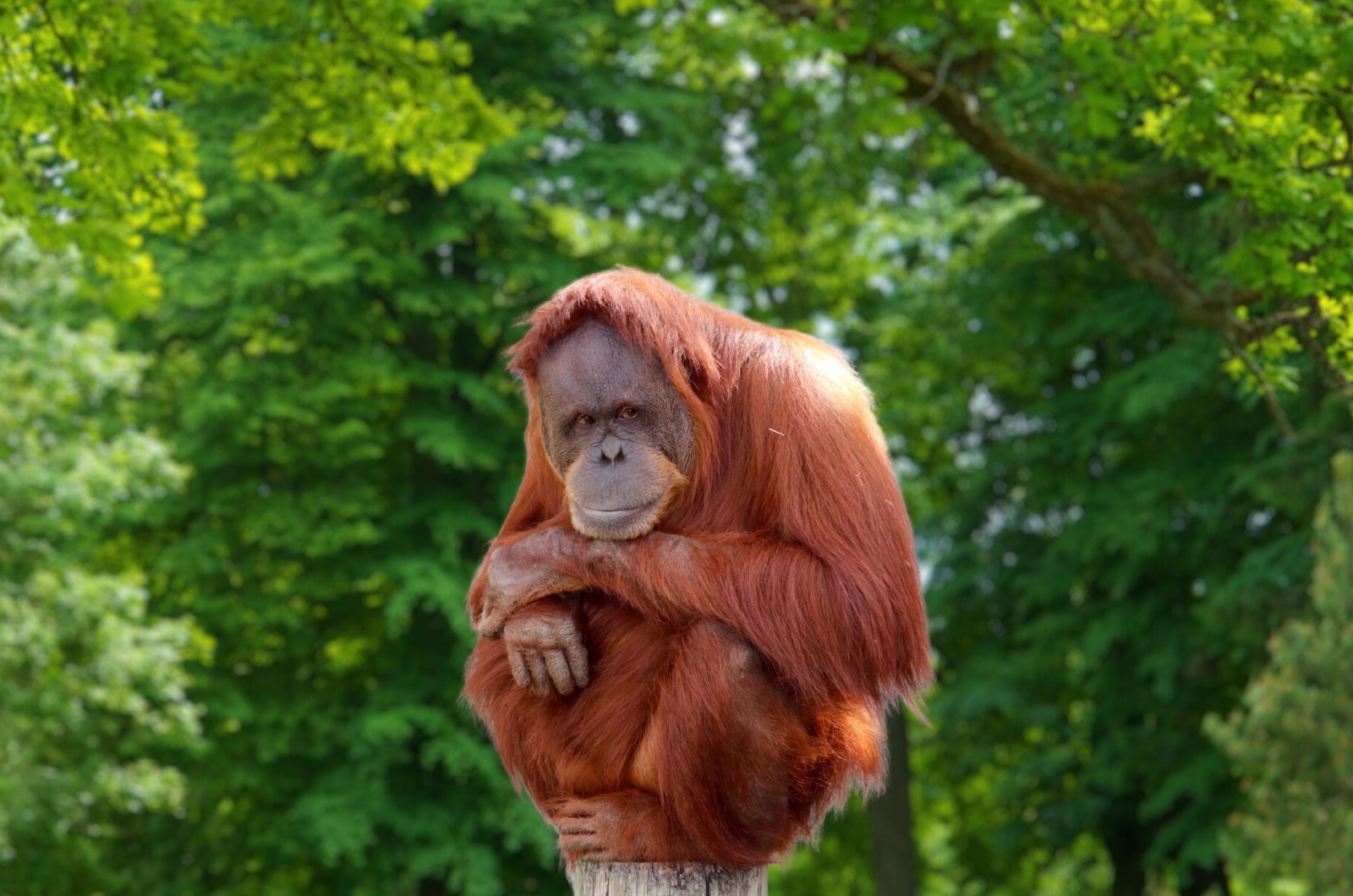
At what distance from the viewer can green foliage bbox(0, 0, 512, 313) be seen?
611 cm

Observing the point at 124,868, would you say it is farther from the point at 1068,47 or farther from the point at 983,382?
the point at 1068,47

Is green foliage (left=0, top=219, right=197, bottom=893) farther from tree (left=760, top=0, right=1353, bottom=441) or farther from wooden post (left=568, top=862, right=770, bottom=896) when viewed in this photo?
wooden post (left=568, top=862, right=770, bottom=896)

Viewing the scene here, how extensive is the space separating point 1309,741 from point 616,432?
913 cm

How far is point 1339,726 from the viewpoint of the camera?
11.3 m

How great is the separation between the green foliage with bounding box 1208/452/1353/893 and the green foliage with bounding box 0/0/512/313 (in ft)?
22.8

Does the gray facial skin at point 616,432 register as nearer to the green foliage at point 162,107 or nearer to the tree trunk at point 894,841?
the green foliage at point 162,107

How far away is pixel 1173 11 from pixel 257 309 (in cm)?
933

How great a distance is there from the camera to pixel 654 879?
402cm

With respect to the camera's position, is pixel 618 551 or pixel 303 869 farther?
pixel 303 869

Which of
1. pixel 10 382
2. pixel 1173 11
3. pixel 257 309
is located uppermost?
pixel 257 309

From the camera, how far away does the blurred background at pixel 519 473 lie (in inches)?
469

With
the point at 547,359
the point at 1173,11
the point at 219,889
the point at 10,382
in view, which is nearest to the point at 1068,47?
the point at 1173,11

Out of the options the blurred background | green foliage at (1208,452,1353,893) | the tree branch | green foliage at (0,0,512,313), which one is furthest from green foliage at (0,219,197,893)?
green foliage at (1208,452,1353,893)

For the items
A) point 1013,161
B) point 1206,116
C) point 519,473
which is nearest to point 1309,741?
point 1013,161
